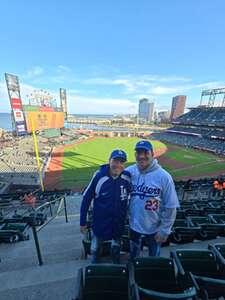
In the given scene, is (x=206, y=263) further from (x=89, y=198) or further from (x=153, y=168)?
(x=89, y=198)

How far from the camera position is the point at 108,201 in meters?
2.89

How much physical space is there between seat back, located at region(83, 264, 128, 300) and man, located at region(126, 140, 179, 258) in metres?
0.84

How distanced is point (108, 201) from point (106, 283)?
1001 millimetres

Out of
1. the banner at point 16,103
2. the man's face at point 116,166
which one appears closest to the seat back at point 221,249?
the man's face at point 116,166

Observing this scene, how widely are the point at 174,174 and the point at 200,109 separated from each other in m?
45.9

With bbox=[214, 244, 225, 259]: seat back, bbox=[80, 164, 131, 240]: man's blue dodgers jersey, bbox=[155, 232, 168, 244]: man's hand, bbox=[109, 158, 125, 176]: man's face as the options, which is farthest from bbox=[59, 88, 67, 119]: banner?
bbox=[214, 244, 225, 259]: seat back

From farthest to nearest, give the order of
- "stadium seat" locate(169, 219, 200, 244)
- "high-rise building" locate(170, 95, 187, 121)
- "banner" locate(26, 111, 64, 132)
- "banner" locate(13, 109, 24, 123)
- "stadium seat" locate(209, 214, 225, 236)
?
"high-rise building" locate(170, 95, 187, 121) < "banner" locate(26, 111, 64, 132) < "banner" locate(13, 109, 24, 123) < "stadium seat" locate(209, 214, 225, 236) < "stadium seat" locate(169, 219, 200, 244)

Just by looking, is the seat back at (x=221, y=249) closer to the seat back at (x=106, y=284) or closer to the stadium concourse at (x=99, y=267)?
the stadium concourse at (x=99, y=267)

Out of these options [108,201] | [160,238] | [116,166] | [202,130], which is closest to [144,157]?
[116,166]

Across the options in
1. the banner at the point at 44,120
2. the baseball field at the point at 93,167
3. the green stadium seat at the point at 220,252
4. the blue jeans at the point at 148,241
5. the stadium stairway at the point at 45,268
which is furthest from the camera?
the banner at the point at 44,120

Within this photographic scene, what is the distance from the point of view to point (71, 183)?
22.6 m

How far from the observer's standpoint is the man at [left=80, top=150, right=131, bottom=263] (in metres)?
2.86

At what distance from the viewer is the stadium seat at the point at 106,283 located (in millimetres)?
2176

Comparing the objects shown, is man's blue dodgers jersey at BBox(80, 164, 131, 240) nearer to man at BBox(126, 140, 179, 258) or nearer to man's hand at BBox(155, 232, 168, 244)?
man at BBox(126, 140, 179, 258)
